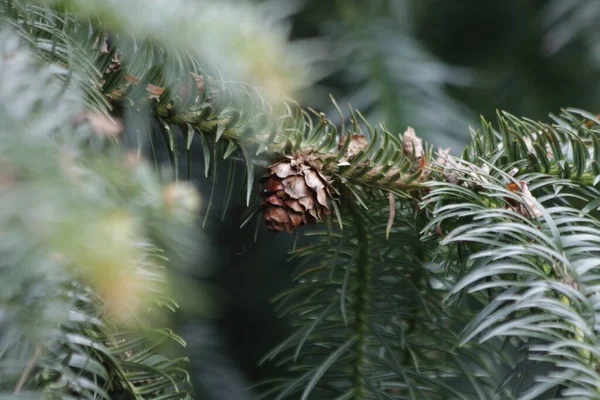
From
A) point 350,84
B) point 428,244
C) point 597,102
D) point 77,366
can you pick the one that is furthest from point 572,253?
point 597,102

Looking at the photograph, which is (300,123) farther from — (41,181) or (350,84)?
(350,84)

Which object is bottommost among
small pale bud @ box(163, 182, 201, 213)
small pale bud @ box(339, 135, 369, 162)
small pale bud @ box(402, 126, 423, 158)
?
small pale bud @ box(163, 182, 201, 213)

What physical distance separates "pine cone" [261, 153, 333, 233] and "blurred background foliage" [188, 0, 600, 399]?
0.12 meters

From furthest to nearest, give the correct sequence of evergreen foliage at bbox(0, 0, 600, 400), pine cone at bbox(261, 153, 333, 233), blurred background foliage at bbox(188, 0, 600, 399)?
blurred background foliage at bbox(188, 0, 600, 399), pine cone at bbox(261, 153, 333, 233), evergreen foliage at bbox(0, 0, 600, 400)

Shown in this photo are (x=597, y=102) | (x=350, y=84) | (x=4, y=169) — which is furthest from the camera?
(x=597, y=102)

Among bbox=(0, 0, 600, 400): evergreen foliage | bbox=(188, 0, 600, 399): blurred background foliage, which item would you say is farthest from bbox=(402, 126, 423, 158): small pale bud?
bbox=(188, 0, 600, 399): blurred background foliage

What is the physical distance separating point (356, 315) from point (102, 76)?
15 centimetres

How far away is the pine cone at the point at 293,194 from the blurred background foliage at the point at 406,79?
122 millimetres

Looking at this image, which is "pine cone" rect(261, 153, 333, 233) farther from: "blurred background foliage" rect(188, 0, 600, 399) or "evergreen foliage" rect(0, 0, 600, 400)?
"blurred background foliage" rect(188, 0, 600, 399)

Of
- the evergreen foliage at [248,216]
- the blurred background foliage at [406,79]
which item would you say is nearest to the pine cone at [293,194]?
the evergreen foliage at [248,216]

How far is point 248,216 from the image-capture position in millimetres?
289

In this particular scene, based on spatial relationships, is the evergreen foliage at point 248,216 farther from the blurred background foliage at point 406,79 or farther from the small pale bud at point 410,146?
the blurred background foliage at point 406,79

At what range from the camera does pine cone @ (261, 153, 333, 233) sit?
258mm

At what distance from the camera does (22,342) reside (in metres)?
0.18
